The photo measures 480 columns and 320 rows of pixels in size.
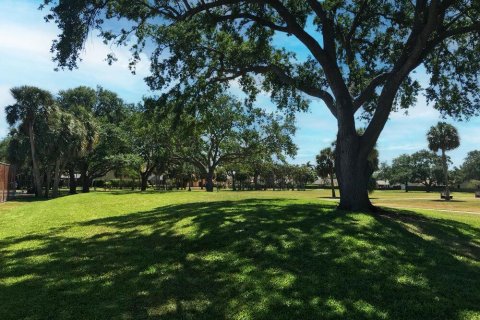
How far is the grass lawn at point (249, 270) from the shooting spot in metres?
5.49

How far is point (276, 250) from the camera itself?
8344 mm

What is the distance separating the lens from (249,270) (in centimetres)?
714

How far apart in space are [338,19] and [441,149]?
4943 cm

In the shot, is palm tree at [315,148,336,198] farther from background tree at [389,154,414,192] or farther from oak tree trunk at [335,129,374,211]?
background tree at [389,154,414,192]

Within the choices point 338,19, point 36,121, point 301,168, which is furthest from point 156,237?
point 301,168

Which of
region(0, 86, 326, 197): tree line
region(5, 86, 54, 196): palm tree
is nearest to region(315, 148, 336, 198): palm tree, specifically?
region(0, 86, 326, 197): tree line

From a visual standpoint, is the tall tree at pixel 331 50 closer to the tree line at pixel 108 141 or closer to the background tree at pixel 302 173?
the tree line at pixel 108 141

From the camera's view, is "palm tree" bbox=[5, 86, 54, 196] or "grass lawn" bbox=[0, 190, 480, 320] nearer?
"grass lawn" bbox=[0, 190, 480, 320]

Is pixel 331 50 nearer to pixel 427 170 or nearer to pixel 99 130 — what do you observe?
pixel 99 130

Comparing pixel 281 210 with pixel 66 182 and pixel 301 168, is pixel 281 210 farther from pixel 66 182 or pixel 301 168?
pixel 301 168

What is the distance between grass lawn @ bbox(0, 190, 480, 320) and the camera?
549cm

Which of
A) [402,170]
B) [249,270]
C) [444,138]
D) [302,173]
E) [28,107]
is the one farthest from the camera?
[402,170]

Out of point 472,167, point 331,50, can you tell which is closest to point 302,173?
point 472,167

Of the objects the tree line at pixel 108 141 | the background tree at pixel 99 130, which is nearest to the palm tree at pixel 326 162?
the tree line at pixel 108 141
